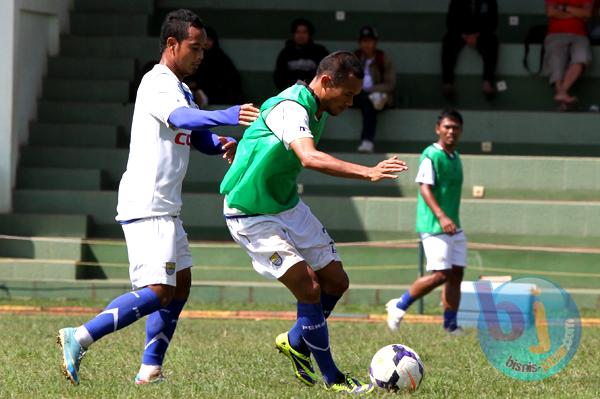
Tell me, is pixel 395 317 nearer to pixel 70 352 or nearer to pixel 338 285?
pixel 338 285

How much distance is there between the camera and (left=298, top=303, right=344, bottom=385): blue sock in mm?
7766

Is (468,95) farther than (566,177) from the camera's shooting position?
Yes

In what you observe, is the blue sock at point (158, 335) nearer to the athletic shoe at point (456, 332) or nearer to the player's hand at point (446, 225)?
the athletic shoe at point (456, 332)

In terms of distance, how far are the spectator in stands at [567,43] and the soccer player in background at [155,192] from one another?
38.6ft

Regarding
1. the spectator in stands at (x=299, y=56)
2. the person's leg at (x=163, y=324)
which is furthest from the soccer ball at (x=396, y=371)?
the spectator in stands at (x=299, y=56)

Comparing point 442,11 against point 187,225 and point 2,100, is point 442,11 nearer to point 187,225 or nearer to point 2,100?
point 187,225

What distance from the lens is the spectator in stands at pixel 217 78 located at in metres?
18.8

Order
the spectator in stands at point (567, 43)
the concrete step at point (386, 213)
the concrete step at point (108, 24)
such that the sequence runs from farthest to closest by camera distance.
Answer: the concrete step at point (108, 24), the spectator in stands at point (567, 43), the concrete step at point (386, 213)

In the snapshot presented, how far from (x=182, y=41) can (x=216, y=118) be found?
0.73 m

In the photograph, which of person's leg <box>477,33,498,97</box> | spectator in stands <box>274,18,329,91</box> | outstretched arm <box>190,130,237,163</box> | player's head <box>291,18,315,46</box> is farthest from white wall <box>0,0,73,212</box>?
outstretched arm <box>190,130,237,163</box>

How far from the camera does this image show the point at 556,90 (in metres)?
19.1

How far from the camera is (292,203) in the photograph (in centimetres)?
802

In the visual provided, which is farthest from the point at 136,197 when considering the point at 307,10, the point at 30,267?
the point at 307,10

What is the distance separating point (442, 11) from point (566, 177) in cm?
408
